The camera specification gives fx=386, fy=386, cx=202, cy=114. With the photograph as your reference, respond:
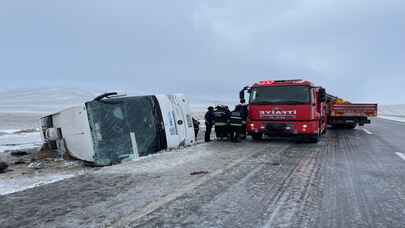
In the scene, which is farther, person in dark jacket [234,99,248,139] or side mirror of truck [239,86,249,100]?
person in dark jacket [234,99,248,139]

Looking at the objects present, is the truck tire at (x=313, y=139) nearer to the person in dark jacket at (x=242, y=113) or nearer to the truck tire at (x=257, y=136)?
the truck tire at (x=257, y=136)

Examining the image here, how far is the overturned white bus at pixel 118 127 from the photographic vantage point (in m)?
10.6

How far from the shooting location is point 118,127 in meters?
11.2

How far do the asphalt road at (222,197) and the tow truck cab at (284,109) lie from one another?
4.83m

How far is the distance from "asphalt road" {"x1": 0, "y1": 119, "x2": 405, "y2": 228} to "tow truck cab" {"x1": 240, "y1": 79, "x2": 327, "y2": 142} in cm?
483

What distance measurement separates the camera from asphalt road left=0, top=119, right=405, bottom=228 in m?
4.57

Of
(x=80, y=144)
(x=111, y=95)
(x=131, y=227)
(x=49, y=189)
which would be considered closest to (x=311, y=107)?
(x=111, y=95)

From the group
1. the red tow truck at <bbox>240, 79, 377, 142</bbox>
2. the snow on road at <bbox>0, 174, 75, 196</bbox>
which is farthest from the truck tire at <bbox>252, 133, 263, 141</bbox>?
the snow on road at <bbox>0, 174, 75, 196</bbox>

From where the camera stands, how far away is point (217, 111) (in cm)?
1563

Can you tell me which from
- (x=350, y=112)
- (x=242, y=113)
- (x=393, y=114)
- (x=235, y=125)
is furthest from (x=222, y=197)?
(x=393, y=114)

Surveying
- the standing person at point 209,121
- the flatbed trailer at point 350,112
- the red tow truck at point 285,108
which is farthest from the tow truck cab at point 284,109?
the flatbed trailer at point 350,112

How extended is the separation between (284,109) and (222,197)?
9142 millimetres

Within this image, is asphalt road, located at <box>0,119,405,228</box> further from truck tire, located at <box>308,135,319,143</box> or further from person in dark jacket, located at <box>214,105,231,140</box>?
person in dark jacket, located at <box>214,105,231,140</box>

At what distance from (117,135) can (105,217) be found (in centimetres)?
650
